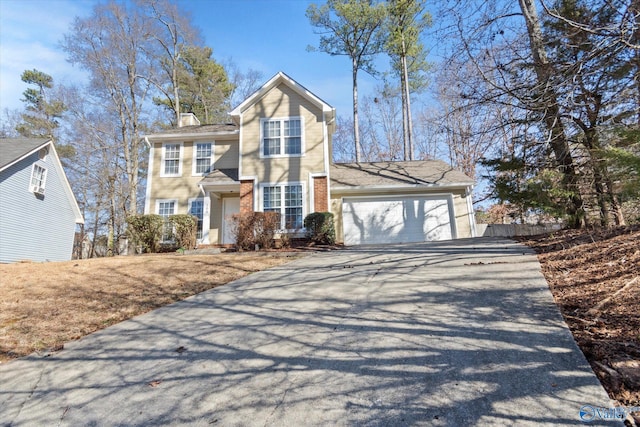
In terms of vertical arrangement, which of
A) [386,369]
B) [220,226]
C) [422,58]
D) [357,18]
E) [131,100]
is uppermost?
[357,18]

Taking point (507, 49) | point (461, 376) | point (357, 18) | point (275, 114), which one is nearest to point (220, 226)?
point (275, 114)

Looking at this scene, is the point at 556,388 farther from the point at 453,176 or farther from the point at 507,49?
the point at 453,176

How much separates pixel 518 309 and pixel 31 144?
19.7 meters

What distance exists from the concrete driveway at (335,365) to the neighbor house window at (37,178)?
14.9 metres

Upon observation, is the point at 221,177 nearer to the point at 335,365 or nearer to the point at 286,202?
the point at 286,202

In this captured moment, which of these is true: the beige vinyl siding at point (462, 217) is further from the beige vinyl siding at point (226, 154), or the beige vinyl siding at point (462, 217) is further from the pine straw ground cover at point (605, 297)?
the beige vinyl siding at point (226, 154)

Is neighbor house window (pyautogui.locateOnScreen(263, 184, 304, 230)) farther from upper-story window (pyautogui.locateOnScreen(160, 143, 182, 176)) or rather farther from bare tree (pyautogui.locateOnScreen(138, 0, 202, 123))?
bare tree (pyautogui.locateOnScreen(138, 0, 202, 123))

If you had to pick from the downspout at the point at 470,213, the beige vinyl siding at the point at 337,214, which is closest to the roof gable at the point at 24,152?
the beige vinyl siding at the point at 337,214

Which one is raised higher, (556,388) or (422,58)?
(422,58)

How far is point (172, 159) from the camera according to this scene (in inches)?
592

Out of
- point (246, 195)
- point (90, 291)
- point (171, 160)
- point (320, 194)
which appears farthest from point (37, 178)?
point (320, 194)

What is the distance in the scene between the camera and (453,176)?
13781 mm

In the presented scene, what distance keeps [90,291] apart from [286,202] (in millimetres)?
7358

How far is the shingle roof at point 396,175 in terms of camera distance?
13328 mm
